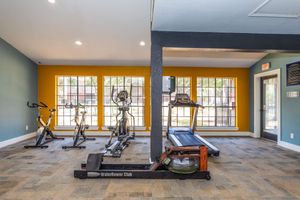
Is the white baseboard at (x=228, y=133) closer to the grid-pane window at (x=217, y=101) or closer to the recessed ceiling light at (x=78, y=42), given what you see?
the grid-pane window at (x=217, y=101)

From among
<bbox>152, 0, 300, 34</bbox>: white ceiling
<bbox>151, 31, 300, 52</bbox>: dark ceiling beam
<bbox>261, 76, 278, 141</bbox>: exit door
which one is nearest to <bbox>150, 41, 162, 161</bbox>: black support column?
<bbox>151, 31, 300, 52</bbox>: dark ceiling beam

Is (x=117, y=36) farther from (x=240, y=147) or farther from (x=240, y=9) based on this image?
(x=240, y=147)

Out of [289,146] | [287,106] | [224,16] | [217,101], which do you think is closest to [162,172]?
[224,16]

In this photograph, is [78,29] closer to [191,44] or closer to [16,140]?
[191,44]

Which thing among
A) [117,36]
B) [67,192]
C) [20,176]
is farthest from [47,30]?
[67,192]

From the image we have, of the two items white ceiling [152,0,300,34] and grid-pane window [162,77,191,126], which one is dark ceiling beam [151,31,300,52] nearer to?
white ceiling [152,0,300,34]

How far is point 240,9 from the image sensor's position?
354cm

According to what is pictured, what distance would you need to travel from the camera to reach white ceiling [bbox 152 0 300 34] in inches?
132

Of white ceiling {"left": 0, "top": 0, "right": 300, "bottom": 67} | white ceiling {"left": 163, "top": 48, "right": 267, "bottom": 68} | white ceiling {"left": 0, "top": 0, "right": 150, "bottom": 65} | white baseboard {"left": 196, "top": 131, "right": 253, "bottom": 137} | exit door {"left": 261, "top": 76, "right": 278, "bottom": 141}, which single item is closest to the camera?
white ceiling {"left": 0, "top": 0, "right": 300, "bottom": 67}

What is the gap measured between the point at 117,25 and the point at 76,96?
390 cm

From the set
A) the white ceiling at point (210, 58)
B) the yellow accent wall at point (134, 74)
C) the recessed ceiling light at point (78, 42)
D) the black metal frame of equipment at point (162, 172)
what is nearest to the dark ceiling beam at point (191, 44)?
the black metal frame of equipment at point (162, 172)

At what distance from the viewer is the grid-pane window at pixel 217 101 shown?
8602 mm

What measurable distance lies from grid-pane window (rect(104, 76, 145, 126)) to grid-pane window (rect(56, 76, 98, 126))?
0.39 m

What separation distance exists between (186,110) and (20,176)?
588 centimetres
